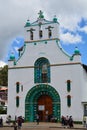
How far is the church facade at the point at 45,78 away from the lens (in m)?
51.8

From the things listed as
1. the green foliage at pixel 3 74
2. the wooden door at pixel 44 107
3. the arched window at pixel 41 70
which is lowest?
the wooden door at pixel 44 107

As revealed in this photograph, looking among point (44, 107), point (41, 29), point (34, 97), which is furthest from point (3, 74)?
point (44, 107)

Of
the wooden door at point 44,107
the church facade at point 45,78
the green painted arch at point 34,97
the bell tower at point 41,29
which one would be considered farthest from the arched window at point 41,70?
the bell tower at point 41,29

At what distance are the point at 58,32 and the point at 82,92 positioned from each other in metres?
9.21

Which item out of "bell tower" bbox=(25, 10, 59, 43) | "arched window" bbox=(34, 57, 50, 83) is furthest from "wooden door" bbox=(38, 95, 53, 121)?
"bell tower" bbox=(25, 10, 59, 43)

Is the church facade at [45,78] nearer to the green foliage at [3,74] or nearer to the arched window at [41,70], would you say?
the arched window at [41,70]

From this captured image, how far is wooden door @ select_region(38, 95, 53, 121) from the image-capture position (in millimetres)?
53819

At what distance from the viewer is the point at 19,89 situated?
55.6 m

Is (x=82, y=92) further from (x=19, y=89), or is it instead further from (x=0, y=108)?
(x=0, y=108)

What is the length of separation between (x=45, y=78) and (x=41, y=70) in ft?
4.32

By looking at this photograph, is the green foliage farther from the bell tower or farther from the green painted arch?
the green painted arch

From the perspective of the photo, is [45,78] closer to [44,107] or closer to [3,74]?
[44,107]

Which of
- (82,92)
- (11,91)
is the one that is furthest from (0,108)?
(82,92)

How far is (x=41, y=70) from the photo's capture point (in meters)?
54.6
